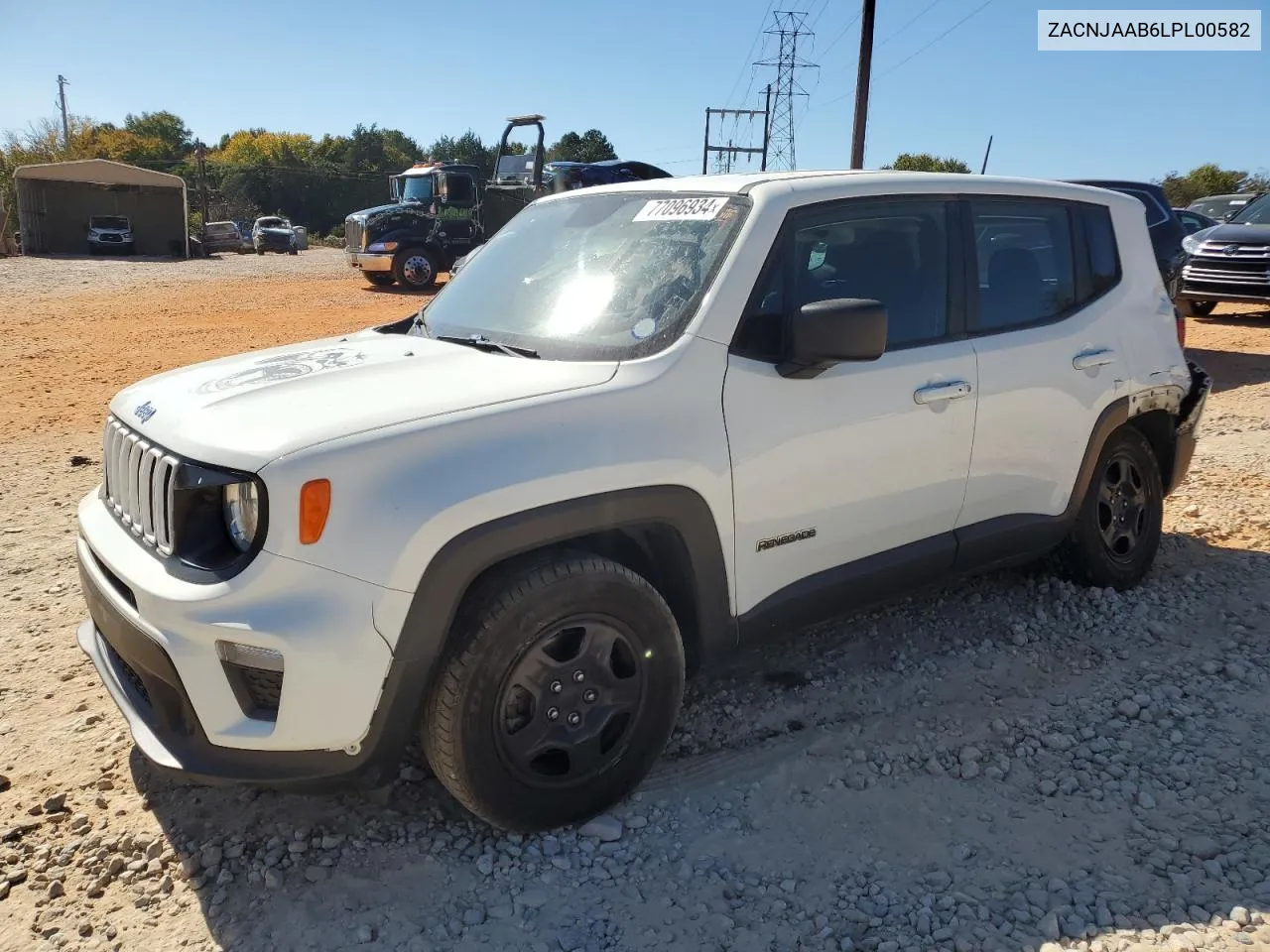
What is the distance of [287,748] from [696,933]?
111cm

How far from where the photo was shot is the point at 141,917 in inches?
98.7

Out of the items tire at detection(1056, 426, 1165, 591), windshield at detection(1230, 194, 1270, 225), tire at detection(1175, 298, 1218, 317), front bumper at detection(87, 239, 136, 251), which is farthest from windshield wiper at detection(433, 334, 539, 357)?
front bumper at detection(87, 239, 136, 251)

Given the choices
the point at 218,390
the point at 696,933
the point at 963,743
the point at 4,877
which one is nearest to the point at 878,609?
the point at 963,743

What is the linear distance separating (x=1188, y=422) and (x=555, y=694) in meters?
3.40

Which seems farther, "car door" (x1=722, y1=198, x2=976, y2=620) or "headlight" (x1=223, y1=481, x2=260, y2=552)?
"car door" (x1=722, y1=198, x2=976, y2=620)

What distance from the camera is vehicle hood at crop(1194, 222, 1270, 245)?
1242cm

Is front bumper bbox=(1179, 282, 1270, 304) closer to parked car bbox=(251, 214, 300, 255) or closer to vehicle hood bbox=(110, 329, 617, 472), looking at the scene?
vehicle hood bbox=(110, 329, 617, 472)

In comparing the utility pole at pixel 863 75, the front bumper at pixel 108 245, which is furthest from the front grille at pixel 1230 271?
the front bumper at pixel 108 245

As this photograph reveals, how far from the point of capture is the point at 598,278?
10.7 ft

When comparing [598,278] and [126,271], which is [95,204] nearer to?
[126,271]

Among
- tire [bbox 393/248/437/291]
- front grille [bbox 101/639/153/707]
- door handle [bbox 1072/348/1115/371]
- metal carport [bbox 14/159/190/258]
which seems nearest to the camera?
front grille [bbox 101/639/153/707]

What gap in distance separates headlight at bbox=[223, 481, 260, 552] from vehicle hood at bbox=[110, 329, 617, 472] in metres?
0.07

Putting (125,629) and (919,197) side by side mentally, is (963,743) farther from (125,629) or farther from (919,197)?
(125,629)

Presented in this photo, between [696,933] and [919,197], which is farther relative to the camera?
[919,197]
